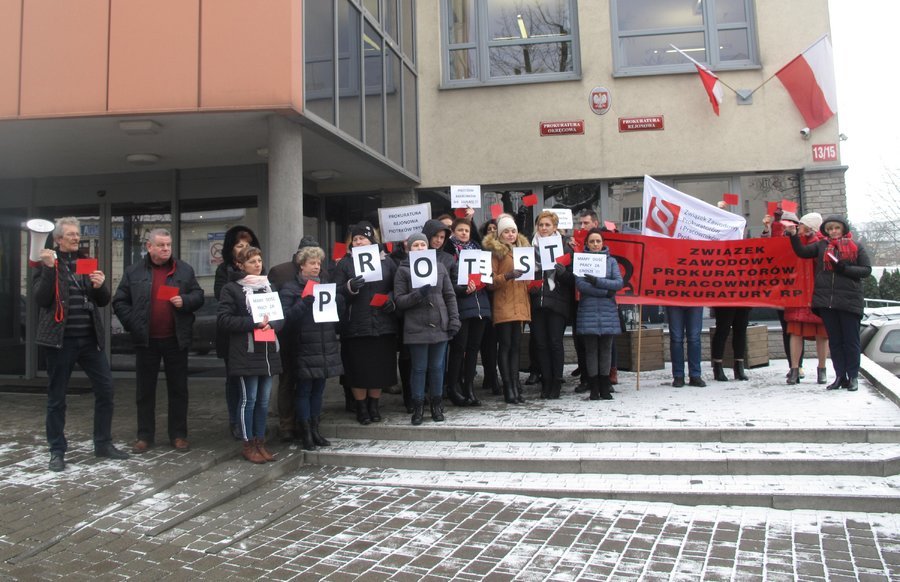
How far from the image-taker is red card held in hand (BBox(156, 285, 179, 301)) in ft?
18.4

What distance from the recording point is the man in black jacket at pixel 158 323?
5645 millimetres

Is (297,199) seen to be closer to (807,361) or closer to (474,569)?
(474,569)

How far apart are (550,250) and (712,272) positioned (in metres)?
2.20

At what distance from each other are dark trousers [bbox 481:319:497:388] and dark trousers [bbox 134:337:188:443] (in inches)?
118

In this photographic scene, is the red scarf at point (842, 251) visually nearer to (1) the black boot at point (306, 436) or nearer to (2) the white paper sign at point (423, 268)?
(2) the white paper sign at point (423, 268)

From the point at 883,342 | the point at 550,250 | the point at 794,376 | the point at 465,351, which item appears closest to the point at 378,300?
the point at 465,351

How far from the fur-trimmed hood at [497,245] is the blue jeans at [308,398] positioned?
2320 mm

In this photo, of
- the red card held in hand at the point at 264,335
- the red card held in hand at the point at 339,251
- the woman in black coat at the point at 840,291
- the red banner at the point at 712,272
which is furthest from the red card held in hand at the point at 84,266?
the woman in black coat at the point at 840,291

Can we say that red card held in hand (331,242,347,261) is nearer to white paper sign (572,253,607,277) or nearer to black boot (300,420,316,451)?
black boot (300,420,316,451)

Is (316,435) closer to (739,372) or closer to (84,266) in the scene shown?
(84,266)

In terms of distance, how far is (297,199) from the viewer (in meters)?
6.75

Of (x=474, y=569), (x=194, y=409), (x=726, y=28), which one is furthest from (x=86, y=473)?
(x=726, y=28)

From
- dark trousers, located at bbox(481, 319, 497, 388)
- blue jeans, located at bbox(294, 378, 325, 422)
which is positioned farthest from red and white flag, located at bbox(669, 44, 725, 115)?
blue jeans, located at bbox(294, 378, 325, 422)

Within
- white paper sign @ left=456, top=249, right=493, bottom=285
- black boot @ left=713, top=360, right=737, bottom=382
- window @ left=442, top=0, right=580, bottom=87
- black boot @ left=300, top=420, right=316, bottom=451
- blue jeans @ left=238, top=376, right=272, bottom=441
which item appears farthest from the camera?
window @ left=442, top=0, right=580, bottom=87
